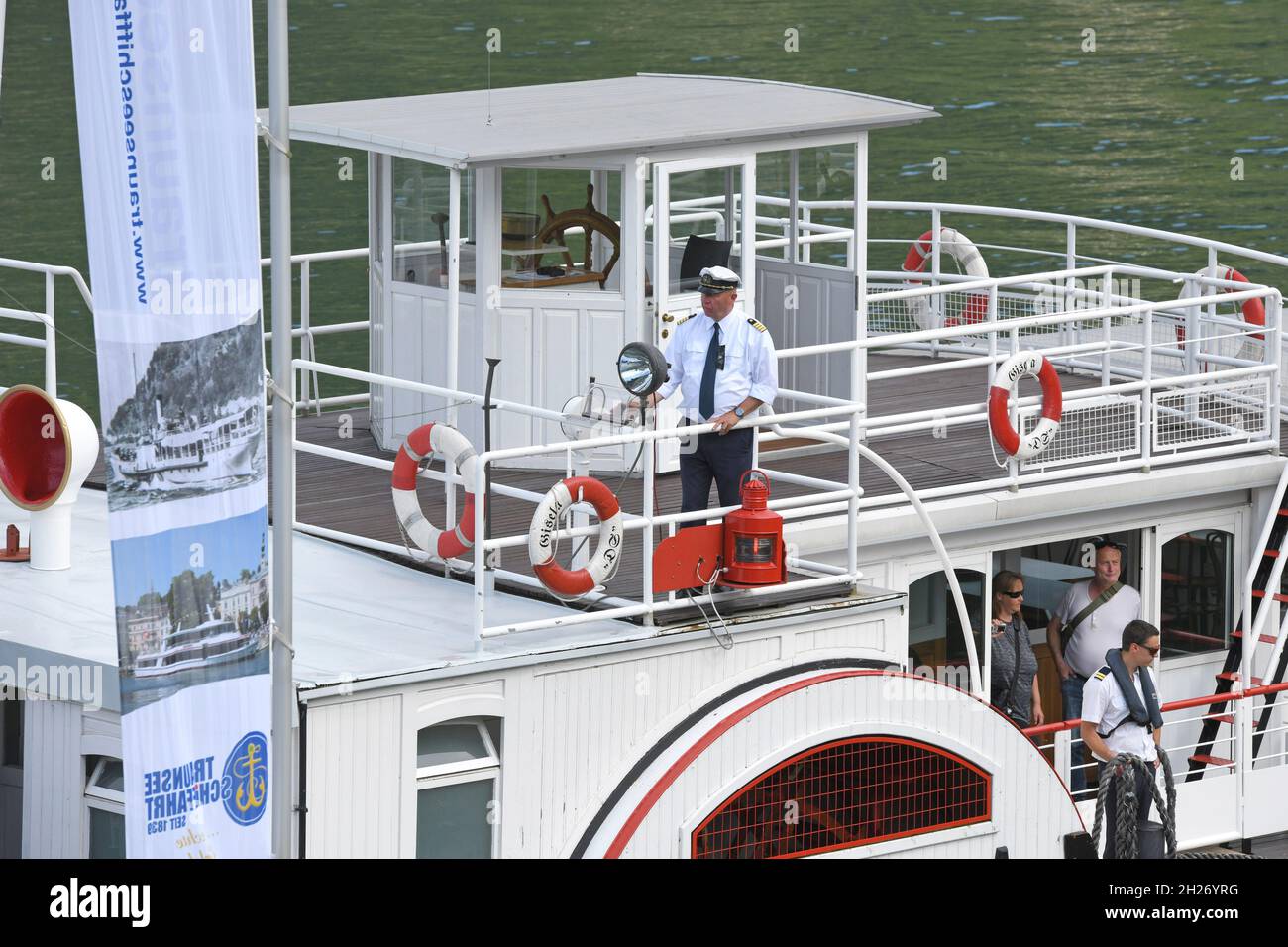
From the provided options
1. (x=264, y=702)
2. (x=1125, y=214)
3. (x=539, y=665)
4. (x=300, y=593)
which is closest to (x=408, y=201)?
(x=300, y=593)

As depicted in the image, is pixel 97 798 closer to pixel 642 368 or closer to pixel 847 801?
pixel 642 368

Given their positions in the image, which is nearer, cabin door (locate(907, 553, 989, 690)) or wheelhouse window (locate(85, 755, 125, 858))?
wheelhouse window (locate(85, 755, 125, 858))

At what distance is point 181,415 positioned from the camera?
9.91 m

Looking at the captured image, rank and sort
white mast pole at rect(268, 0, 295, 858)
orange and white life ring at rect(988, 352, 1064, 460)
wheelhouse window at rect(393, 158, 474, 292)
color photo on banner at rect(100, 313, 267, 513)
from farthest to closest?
wheelhouse window at rect(393, 158, 474, 292) → orange and white life ring at rect(988, 352, 1064, 460) → white mast pole at rect(268, 0, 295, 858) → color photo on banner at rect(100, 313, 267, 513)

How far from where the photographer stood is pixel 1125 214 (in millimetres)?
40250

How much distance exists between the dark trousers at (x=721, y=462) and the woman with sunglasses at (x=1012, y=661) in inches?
102

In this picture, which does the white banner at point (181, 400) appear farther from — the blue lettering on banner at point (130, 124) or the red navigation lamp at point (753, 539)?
the red navigation lamp at point (753, 539)

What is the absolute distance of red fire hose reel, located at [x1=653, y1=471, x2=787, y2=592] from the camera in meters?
12.1

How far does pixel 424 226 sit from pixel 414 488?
3.34 meters

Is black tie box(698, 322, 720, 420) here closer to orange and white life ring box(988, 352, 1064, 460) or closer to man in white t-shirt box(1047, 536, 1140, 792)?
orange and white life ring box(988, 352, 1064, 460)

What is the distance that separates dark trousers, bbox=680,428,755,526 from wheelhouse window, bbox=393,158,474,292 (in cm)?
304

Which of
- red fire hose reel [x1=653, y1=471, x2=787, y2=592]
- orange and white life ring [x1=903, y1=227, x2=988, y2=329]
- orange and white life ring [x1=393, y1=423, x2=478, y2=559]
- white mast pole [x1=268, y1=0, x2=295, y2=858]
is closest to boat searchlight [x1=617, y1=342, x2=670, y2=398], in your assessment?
red fire hose reel [x1=653, y1=471, x2=787, y2=592]

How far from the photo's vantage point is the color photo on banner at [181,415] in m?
9.81
